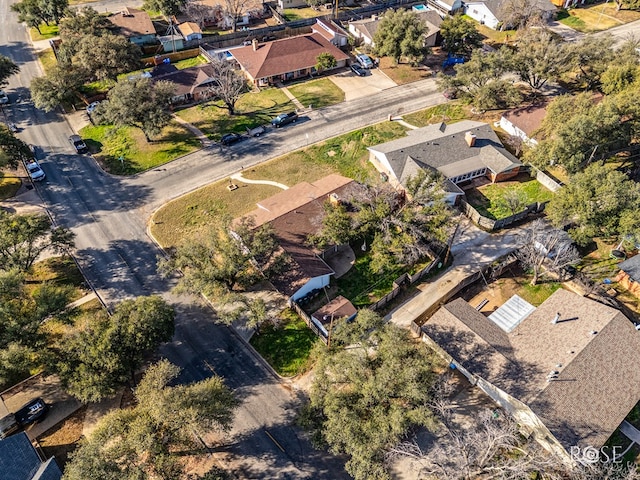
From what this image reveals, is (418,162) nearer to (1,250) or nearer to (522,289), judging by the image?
(522,289)

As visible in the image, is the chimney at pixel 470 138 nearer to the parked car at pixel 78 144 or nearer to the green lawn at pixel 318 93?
the green lawn at pixel 318 93

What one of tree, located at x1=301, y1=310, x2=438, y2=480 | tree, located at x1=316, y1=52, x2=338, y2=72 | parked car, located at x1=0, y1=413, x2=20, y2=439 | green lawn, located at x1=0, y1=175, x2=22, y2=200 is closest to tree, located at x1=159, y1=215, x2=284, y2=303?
tree, located at x1=301, y1=310, x2=438, y2=480

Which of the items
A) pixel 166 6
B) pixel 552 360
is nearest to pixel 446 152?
pixel 552 360

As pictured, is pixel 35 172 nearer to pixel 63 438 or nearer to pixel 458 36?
pixel 63 438

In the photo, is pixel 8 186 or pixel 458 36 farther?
pixel 458 36

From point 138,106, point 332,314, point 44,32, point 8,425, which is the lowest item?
point 332,314

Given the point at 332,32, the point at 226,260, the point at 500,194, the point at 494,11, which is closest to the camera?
the point at 226,260

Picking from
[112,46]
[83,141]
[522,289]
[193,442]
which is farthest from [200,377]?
[112,46]
